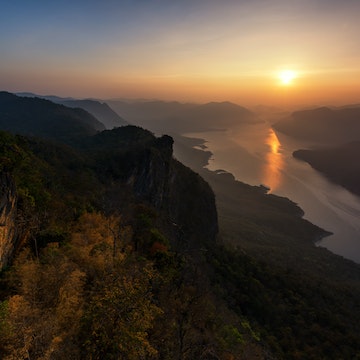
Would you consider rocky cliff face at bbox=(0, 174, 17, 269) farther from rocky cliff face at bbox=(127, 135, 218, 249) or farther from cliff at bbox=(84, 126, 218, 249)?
rocky cliff face at bbox=(127, 135, 218, 249)

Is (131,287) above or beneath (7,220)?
beneath

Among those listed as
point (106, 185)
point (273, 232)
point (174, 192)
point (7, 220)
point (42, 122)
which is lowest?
point (273, 232)

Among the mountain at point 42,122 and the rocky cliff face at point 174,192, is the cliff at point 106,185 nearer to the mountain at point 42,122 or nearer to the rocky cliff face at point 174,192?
the rocky cliff face at point 174,192

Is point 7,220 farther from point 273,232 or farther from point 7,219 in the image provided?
point 273,232

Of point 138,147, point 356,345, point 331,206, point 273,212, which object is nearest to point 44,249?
point 356,345

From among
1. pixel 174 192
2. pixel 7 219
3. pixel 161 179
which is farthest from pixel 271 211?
pixel 7 219

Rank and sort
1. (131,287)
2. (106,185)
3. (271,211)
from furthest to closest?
(271,211) < (106,185) < (131,287)

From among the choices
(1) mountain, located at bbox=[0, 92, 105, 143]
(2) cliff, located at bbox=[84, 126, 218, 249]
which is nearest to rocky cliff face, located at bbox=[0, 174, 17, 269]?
(2) cliff, located at bbox=[84, 126, 218, 249]
